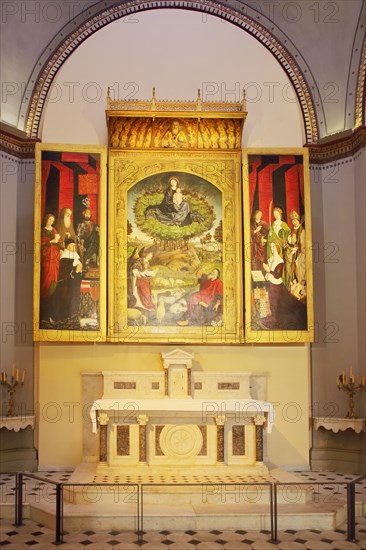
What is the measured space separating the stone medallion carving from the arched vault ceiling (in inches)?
258

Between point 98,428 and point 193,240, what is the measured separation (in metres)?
4.01

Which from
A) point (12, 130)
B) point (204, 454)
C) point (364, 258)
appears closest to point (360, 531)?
point (204, 454)

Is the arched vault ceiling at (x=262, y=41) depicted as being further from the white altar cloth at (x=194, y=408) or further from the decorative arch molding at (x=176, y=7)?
the white altar cloth at (x=194, y=408)

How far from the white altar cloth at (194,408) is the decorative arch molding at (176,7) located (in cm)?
576

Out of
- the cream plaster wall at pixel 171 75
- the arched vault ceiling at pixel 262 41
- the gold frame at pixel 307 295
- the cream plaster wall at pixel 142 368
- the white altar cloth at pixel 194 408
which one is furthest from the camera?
the cream plaster wall at pixel 171 75

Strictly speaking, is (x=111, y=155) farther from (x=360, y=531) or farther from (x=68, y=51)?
(x=360, y=531)

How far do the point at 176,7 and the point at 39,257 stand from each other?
6.04 m

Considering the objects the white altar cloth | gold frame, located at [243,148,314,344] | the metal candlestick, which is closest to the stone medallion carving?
the white altar cloth

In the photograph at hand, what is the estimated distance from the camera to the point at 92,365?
12.9 m

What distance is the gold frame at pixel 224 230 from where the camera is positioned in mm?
12695

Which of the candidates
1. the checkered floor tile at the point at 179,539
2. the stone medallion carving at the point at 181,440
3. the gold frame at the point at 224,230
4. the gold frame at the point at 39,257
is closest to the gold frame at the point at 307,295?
the gold frame at the point at 224,230

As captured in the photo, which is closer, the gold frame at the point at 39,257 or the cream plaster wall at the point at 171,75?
the gold frame at the point at 39,257

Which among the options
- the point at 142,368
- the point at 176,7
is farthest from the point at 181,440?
the point at 176,7

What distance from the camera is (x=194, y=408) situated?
11391mm
